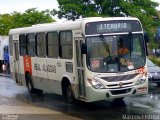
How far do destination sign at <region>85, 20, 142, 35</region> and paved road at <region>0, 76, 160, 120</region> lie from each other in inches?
Result: 94.7

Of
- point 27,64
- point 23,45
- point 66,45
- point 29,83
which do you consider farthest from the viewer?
point 23,45

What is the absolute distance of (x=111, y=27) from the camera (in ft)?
47.7

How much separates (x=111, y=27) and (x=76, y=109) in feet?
9.35

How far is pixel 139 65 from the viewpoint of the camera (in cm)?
1459

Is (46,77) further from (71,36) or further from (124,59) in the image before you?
(124,59)

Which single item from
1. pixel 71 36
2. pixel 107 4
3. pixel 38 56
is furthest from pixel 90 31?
pixel 107 4

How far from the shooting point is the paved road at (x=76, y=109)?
42.9 ft

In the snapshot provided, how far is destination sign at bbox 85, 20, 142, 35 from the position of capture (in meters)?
14.4

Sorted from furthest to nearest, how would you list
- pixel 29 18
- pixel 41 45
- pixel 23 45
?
pixel 29 18
pixel 23 45
pixel 41 45

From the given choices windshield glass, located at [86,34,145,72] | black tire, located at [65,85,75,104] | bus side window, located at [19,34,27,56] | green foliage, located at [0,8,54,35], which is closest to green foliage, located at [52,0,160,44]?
green foliage, located at [0,8,54,35]

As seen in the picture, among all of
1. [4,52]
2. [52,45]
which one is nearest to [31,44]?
[52,45]

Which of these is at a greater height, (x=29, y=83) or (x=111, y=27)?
(x=111, y=27)

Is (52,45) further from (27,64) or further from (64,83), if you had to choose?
(27,64)

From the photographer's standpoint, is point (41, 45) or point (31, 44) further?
point (31, 44)
